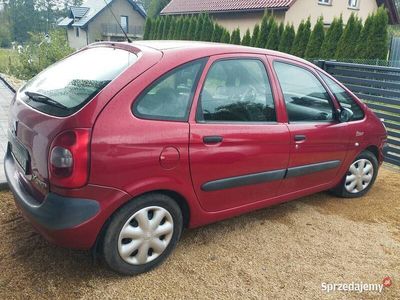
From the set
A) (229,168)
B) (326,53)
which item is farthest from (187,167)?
(326,53)

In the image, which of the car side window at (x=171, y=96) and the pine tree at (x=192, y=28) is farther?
the pine tree at (x=192, y=28)

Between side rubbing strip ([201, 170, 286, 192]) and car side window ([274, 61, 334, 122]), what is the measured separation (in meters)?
0.51

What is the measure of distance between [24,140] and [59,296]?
107 cm

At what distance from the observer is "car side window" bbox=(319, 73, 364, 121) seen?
3887 mm

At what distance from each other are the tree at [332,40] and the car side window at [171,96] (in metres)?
12.8

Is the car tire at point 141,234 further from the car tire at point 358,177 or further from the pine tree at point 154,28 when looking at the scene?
the pine tree at point 154,28

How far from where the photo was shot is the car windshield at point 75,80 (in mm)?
2521


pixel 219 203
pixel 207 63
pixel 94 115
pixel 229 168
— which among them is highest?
pixel 207 63

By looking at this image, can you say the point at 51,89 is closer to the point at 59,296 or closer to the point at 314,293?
the point at 59,296

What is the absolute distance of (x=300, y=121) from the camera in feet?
11.5

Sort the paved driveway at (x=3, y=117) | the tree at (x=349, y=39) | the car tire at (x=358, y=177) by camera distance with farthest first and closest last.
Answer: the tree at (x=349, y=39) < the paved driveway at (x=3, y=117) < the car tire at (x=358, y=177)

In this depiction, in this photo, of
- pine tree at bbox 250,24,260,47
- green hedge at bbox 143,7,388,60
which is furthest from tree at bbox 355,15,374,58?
pine tree at bbox 250,24,260,47

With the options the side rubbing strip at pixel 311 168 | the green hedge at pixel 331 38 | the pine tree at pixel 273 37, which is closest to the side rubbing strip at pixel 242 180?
the side rubbing strip at pixel 311 168

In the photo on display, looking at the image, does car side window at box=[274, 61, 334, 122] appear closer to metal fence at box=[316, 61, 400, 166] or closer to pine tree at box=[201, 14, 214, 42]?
metal fence at box=[316, 61, 400, 166]
